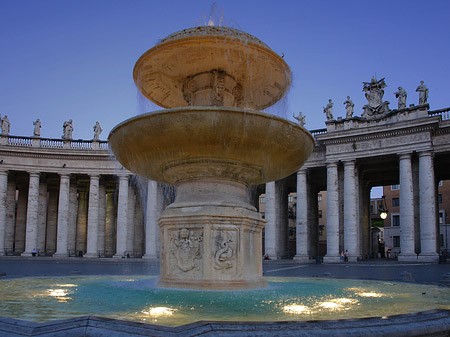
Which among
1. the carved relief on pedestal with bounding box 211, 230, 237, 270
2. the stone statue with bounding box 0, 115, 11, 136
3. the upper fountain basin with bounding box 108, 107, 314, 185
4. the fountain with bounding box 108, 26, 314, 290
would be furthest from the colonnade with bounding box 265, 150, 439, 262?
the carved relief on pedestal with bounding box 211, 230, 237, 270

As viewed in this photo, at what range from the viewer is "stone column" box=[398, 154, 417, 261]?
107ft

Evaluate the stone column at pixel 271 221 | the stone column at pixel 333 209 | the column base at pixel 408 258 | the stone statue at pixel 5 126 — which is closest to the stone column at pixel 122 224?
the stone statue at pixel 5 126

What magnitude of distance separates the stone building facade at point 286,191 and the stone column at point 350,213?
3.0 inches

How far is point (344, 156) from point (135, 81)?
2837 cm

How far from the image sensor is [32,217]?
133 feet

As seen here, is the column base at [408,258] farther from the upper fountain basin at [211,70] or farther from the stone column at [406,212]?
A: the upper fountain basin at [211,70]

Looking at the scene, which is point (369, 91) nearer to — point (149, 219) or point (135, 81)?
point (149, 219)

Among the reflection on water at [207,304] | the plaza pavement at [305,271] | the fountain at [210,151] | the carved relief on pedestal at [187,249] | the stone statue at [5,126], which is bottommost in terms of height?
the plaza pavement at [305,271]

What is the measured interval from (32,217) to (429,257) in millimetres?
32242

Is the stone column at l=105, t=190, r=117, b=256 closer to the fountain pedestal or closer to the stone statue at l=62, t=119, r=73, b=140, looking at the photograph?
the stone statue at l=62, t=119, r=73, b=140

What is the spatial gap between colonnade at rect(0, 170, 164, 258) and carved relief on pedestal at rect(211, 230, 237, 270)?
32685 millimetres

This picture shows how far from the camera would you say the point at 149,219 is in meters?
41.9

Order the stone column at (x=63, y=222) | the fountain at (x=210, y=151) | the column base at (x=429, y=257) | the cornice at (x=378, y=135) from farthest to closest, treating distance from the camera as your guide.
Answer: the stone column at (x=63, y=222)
the cornice at (x=378, y=135)
the column base at (x=429, y=257)
the fountain at (x=210, y=151)

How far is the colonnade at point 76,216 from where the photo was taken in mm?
40969
